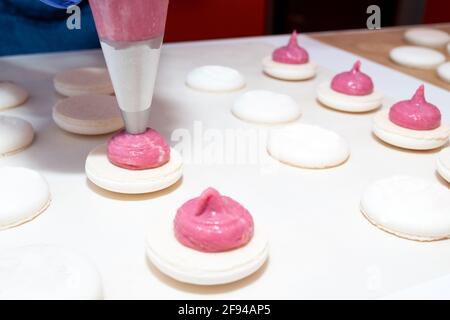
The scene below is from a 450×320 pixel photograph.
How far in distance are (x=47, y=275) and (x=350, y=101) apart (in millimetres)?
803

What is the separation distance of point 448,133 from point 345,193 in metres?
0.31

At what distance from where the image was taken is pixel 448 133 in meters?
1.02

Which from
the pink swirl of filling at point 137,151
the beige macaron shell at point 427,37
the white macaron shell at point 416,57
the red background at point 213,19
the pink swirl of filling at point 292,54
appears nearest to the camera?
the pink swirl of filling at point 137,151

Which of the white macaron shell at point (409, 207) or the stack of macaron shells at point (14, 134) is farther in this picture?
the stack of macaron shells at point (14, 134)

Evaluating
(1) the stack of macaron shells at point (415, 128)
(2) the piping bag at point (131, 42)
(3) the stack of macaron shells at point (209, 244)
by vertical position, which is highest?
(2) the piping bag at point (131, 42)

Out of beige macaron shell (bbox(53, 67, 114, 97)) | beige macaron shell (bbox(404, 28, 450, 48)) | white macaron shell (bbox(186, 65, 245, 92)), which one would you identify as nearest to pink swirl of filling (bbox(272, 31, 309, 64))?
white macaron shell (bbox(186, 65, 245, 92))

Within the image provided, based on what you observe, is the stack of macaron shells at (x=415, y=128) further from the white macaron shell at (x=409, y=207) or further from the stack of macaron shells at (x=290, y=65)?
the stack of macaron shells at (x=290, y=65)

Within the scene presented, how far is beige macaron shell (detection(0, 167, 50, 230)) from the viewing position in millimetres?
727

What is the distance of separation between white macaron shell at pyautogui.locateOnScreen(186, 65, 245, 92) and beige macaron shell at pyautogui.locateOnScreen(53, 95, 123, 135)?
0.86 ft

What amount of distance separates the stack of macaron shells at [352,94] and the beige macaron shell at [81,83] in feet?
1.69

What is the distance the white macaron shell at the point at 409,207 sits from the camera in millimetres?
735

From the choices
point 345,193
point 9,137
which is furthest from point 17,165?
point 345,193

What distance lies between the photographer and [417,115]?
100cm

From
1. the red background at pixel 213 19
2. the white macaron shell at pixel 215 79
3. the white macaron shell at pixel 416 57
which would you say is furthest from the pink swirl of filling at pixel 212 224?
the red background at pixel 213 19
